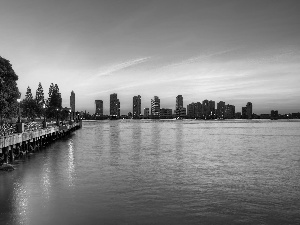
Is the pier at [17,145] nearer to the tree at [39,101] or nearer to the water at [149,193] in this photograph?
the water at [149,193]

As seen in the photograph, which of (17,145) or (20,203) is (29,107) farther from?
(20,203)

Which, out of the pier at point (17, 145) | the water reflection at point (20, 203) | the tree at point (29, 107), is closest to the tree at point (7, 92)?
the pier at point (17, 145)

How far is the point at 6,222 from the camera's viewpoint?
1642 cm

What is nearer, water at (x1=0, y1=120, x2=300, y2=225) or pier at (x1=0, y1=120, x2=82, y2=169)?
water at (x1=0, y1=120, x2=300, y2=225)

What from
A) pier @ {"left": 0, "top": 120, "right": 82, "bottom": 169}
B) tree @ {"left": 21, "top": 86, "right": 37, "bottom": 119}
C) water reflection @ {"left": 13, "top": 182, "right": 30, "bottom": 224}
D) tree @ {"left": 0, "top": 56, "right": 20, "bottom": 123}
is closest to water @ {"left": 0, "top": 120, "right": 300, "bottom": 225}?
water reflection @ {"left": 13, "top": 182, "right": 30, "bottom": 224}

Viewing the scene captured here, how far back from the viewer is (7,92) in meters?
53.1

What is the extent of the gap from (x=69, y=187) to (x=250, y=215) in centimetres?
1389

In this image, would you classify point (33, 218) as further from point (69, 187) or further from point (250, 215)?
point (250, 215)

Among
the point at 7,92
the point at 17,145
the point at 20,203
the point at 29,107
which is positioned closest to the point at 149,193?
the point at 20,203

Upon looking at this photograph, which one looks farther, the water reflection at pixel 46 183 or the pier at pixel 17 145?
the pier at pixel 17 145

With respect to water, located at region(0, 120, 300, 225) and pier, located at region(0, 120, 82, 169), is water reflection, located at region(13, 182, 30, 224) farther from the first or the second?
pier, located at region(0, 120, 82, 169)

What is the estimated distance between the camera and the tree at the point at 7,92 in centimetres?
5188

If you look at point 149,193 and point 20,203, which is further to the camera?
point 149,193

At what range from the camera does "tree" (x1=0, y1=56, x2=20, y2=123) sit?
5188 centimetres
